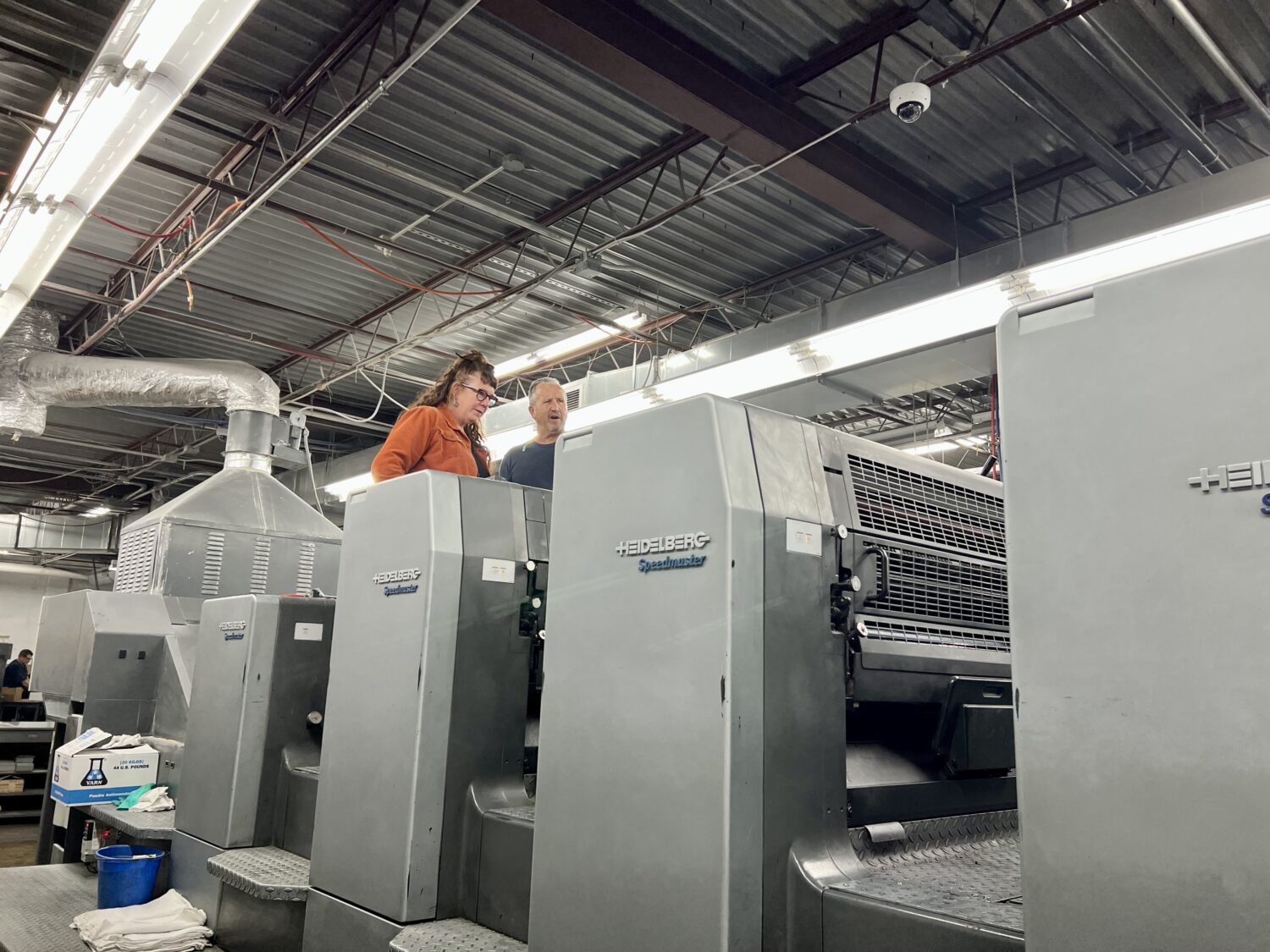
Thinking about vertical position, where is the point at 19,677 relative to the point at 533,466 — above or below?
below

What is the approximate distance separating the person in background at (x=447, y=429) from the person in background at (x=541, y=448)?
0.17 m

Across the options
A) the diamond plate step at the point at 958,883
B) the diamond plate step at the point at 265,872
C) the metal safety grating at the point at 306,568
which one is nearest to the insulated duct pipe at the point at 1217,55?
the diamond plate step at the point at 958,883

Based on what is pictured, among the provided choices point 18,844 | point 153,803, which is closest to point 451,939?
point 153,803

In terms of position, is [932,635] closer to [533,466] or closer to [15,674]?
[533,466]

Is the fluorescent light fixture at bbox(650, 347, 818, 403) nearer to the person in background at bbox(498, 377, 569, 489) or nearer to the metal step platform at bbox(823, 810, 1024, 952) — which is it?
the person in background at bbox(498, 377, 569, 489)

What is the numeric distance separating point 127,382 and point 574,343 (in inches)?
131

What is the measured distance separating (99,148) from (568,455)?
288 cm

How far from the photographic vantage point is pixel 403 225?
632 cm

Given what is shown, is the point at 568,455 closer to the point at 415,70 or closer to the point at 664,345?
the point at 415,70

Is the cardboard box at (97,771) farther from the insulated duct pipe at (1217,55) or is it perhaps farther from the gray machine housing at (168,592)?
the insulated duct pipe at (1217,55)

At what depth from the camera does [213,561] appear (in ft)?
19.6

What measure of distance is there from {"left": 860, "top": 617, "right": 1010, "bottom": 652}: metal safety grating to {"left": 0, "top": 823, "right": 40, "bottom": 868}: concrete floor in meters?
6.03

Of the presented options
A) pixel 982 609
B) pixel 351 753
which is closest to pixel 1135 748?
pixel 982 609

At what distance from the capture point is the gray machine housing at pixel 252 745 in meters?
3.39
